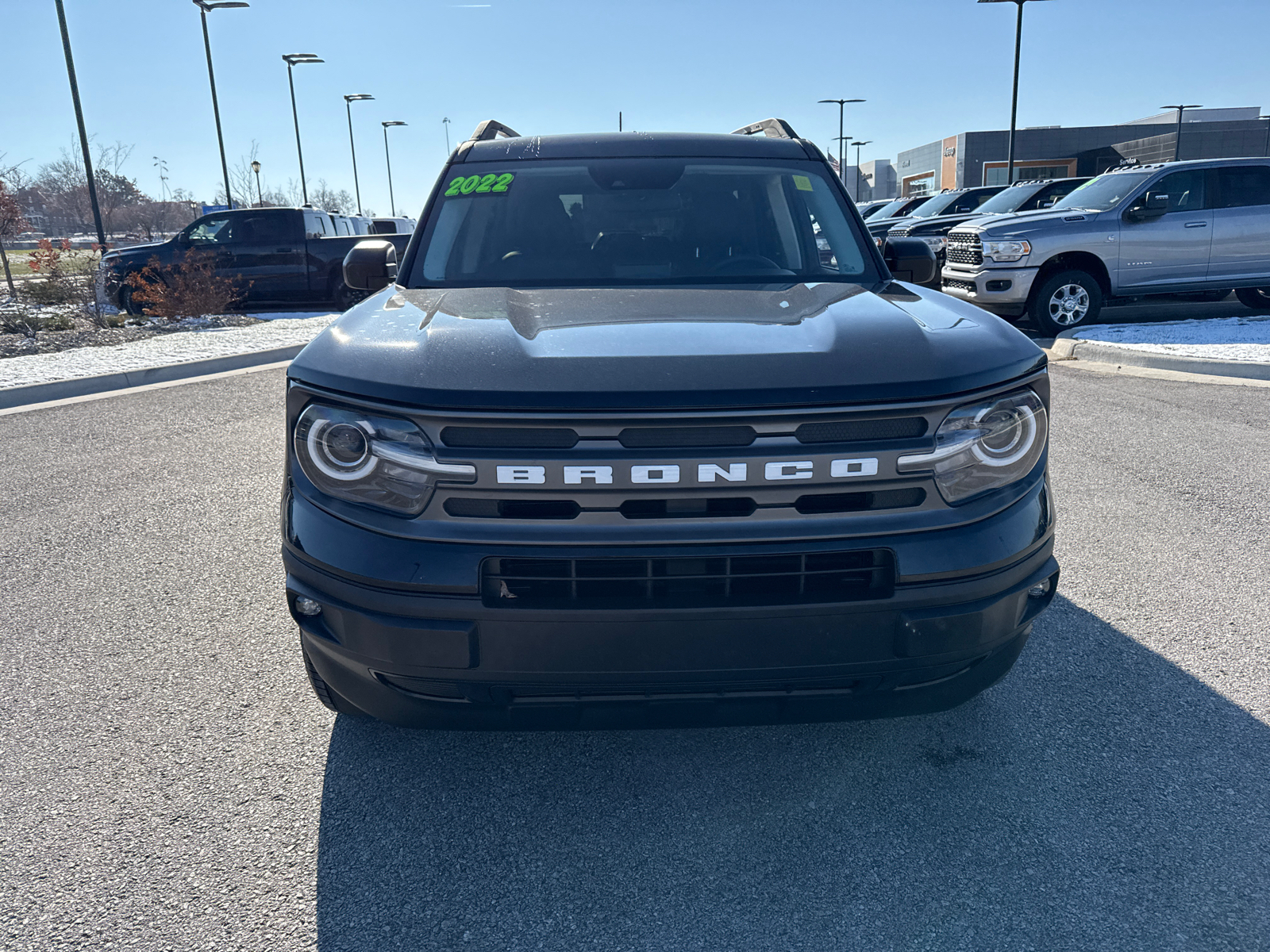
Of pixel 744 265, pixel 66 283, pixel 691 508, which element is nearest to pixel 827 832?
pixel 691 508

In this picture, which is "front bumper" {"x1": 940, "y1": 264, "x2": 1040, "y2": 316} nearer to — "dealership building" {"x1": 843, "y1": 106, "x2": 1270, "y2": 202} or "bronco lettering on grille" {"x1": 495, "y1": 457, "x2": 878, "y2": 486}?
"bronco lettering on grille" {"x1": 495, "y1": 457, "x2": 878, "y2": 486}

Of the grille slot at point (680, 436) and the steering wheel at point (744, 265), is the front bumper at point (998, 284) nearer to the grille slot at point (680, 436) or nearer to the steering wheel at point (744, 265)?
the steering wheel at point (744, 265)

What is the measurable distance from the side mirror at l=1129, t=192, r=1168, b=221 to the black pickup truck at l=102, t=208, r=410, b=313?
11221 millimetres

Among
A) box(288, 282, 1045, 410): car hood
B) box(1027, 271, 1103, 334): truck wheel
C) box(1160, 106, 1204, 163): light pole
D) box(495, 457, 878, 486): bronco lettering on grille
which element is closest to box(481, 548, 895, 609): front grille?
box(495, 457, 878, 486): bronco lettering on grille

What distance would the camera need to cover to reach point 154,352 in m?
11.4

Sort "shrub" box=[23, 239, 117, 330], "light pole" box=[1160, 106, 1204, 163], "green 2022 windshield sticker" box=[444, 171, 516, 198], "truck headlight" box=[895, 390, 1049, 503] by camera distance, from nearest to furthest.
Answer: "truck headlight" box=[895, 390, 1049, 503]
"green 2022 windshield sticker" box=[444, 171, 516, 198]
"shrub" box=[23, 239, 117, 330]
"light pole" box=[1160, 106, 1204, 163]

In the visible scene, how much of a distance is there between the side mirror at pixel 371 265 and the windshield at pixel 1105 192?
10189 millimetres

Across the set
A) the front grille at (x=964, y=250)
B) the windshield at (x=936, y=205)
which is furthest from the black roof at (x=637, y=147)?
the windshield at (x=936, y=205)

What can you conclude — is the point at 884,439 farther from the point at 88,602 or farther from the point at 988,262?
the point at 988,262

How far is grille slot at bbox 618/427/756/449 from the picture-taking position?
6.45 ft

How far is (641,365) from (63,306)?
17.1 m

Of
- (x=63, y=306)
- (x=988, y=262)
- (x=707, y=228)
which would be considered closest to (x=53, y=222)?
(x=63, y=306)

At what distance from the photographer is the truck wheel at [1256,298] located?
41.8 feet

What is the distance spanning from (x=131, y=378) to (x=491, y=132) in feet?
23.6
